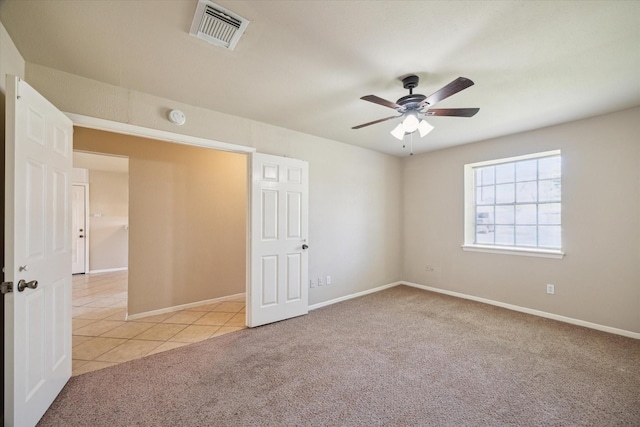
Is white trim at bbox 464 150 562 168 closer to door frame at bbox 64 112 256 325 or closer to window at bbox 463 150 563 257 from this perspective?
window at bbox 463 150 563 257

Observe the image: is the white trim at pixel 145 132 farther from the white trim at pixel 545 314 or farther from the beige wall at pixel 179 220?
the white trim at pixel 545 314

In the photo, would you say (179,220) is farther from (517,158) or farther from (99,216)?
(517,158)

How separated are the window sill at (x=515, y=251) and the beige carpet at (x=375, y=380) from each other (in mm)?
887

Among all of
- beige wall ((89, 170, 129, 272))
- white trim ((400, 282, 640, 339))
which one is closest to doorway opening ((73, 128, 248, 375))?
beige wall ((89, 170, 129, 272))

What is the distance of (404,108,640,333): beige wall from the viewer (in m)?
3.03

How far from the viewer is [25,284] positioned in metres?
1.58

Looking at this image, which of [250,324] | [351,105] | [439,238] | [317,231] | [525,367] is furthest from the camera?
[439,238]

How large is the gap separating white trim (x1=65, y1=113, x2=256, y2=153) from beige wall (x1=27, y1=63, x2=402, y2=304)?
6 cm

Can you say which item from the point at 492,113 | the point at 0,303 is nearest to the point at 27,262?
the point at 0,303

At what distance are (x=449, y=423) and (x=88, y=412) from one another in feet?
7.90

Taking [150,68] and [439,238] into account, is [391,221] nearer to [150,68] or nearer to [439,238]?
[439,238]

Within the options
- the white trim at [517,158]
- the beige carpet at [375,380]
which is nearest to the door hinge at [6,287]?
the beige carpet at [375,380]

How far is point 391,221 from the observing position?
518 cm

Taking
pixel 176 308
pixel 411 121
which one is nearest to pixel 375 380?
pixel 411 121
